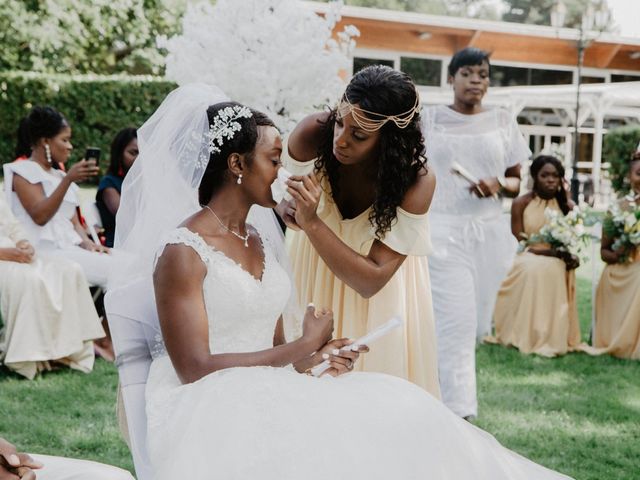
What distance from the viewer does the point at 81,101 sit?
20.6 meters

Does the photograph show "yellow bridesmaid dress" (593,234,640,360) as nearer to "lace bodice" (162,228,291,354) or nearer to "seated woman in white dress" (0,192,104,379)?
"seated woman in white dress" (0,192,104,379)

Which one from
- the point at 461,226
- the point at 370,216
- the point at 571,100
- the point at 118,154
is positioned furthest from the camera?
the point at 571,100

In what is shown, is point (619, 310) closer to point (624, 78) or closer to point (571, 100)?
point (571, 100)

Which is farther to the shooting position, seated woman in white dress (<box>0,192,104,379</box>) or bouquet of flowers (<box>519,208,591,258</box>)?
bouquet of flowers (<box>519,208,591,258</box>)

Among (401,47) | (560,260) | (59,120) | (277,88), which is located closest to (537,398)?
(560,260)

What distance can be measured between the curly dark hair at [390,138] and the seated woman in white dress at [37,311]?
3695mm

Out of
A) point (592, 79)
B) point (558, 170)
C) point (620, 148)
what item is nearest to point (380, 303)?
point (558, 170)

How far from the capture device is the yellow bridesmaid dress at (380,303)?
3.48 m

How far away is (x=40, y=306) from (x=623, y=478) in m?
4.29

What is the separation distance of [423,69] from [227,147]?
23585 millimetres

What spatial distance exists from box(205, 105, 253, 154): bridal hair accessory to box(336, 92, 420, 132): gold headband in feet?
1.57

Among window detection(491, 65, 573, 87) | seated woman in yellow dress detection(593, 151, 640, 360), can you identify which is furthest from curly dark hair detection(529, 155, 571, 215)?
window detection(491, 65, 573, 87)

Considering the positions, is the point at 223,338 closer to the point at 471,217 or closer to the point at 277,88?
the point at 471,217

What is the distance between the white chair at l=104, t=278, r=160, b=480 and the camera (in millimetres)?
2852
